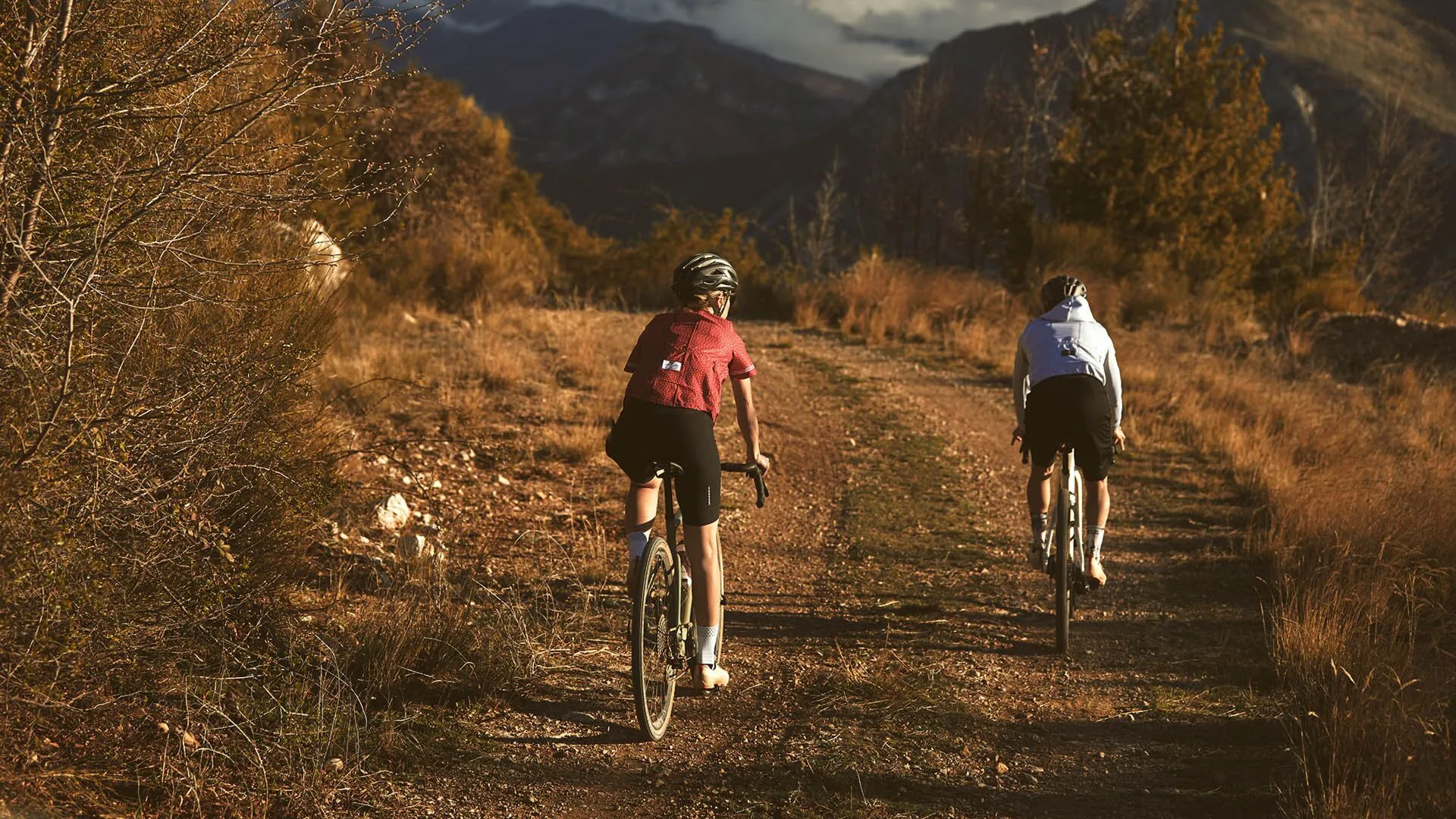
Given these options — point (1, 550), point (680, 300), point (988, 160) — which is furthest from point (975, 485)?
point (988, 160)

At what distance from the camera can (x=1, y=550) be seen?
3102mm

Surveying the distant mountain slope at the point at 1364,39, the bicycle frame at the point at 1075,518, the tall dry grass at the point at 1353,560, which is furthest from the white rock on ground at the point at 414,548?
the distant mountain slope at the point at 1364,39

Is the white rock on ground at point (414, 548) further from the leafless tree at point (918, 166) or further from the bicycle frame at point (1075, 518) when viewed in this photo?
the leafless tree at point (918, 166)

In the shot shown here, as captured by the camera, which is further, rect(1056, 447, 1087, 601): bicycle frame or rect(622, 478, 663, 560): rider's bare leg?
rect(1056, 447, 1087, 601): bicycle frame

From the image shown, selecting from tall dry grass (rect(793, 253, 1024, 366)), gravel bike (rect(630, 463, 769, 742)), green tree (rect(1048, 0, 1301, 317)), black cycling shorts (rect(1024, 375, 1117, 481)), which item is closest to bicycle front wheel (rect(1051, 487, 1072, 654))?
black cycling shorts (rect(1024, 375, 1117, 481))

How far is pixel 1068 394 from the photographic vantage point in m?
5.39

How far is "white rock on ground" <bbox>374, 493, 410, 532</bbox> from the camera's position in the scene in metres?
6.52

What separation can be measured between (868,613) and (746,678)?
3.83 feet

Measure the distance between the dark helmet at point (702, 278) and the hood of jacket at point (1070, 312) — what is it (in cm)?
207

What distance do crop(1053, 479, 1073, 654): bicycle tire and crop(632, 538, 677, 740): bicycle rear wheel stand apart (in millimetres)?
2092

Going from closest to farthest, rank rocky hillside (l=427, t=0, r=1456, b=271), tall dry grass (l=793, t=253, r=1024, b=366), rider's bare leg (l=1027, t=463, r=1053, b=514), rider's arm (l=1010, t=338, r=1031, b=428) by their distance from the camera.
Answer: rider's arm (l=1010, t=338, r=1031, b=428) → rider's bare leg (l=1027, t=463, r=1053, b=514) → tall dry grass (l=793, t=253, r=1024, b=366) → rocky hillside (l=427, t=0, r=1456, b=271)

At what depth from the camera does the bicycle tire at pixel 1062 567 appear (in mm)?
5316

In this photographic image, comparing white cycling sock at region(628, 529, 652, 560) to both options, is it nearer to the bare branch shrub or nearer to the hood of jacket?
the bare branch shrub

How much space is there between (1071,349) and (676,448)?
2.40 metres
